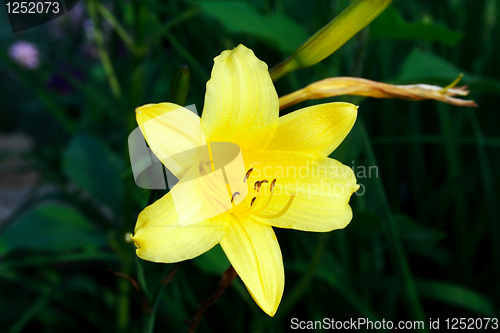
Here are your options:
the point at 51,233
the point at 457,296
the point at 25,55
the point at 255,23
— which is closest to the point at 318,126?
the point at 255,23

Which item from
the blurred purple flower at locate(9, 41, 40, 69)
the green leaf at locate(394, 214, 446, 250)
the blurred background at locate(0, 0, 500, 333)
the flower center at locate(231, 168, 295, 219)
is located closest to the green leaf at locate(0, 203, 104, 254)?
the blurred background at locate(0, 0, 500, 333)

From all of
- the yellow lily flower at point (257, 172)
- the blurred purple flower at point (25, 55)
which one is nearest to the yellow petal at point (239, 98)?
the yellow lily flower at point (257, 172)

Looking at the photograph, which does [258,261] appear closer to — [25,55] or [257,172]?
[257,172]

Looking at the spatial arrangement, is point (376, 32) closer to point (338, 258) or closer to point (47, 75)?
point (338, 258)

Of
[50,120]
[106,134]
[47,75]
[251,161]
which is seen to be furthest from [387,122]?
[50,120]

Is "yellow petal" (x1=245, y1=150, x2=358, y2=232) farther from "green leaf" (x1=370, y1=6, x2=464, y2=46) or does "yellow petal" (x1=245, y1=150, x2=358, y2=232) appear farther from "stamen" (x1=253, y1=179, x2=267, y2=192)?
"green leaf" (x1=370, y1=6, x2=464, y2=46)

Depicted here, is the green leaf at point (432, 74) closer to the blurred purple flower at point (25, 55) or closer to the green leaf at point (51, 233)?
the green leaf at point (51, 233)
